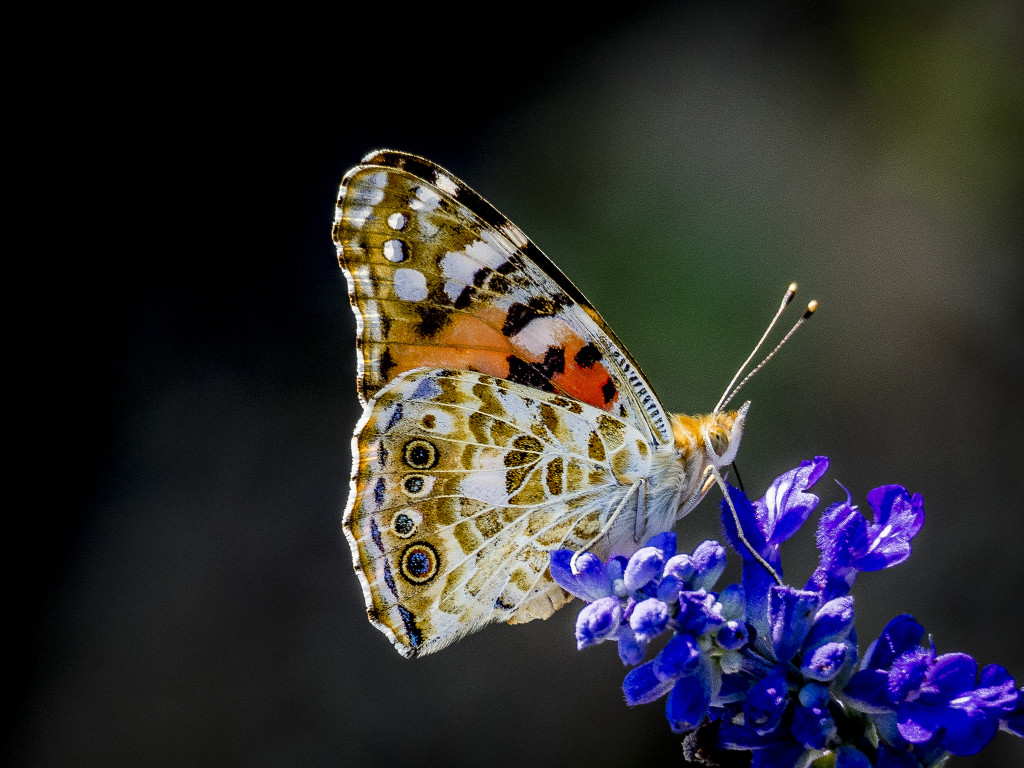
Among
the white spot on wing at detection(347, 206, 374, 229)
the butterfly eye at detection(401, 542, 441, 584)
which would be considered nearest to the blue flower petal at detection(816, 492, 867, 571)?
the butterfly eye at detection(401, 542, 441, 584)

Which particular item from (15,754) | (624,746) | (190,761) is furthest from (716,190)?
(15,754)

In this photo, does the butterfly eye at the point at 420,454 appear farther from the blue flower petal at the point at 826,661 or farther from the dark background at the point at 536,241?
the dark background at the point at 536,241

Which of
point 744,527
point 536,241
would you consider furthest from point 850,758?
point 536,241

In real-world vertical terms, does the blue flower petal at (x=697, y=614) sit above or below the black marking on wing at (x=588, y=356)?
below

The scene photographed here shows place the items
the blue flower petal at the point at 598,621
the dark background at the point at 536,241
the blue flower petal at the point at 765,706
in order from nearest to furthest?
the blue flower petal at the point at 765,706
the blue flower petal at the point at 598,621
the dark background at the point at 536,241

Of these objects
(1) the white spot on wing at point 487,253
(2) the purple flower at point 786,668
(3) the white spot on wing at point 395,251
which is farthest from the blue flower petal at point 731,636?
(3) the white spot on wing at point 395,251

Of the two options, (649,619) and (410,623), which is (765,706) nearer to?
(649,619)

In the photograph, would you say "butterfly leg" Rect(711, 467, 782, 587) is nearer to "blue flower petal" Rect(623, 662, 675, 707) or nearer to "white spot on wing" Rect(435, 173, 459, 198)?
"blue flower petal" Rect(623, 662, 675, 707)
